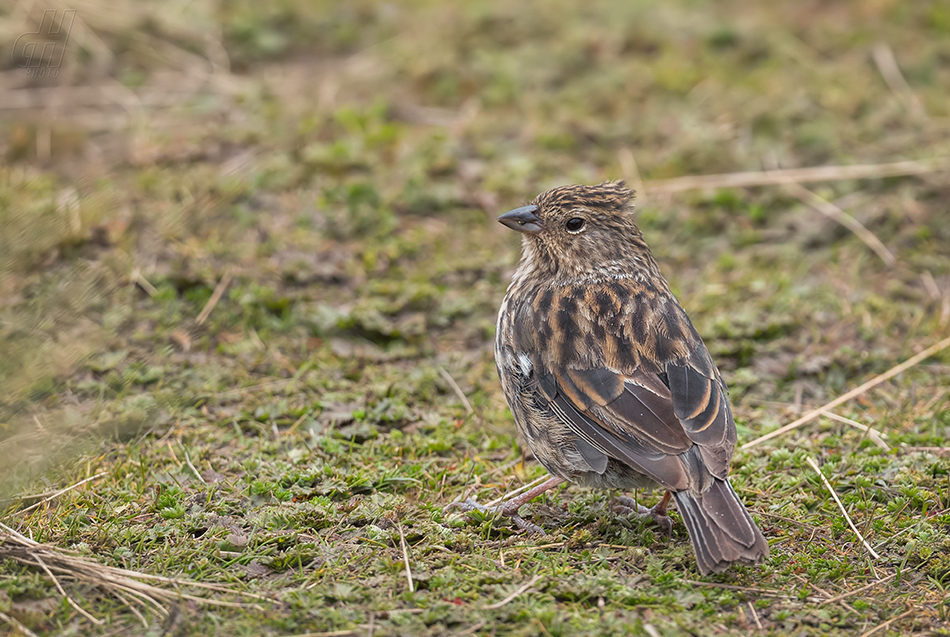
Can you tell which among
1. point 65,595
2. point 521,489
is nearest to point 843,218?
point 521,489

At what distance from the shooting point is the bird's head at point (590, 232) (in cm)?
518

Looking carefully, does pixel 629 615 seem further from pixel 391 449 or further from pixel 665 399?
pixel 391 449

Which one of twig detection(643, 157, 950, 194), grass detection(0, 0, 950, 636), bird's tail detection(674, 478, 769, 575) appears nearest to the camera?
bird's tail detection(674, 478, 769, 575)

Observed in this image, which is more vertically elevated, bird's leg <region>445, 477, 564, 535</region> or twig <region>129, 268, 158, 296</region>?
twig <region>129, 268, 158, 296</region>

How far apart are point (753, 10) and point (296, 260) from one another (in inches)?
236

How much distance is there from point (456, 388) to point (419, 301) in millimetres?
896

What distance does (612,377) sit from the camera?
14.5ft

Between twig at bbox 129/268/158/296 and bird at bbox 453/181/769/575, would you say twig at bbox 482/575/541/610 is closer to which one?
bird at bbox 453/181/769/575

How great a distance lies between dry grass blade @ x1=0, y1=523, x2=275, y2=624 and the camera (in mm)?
3740

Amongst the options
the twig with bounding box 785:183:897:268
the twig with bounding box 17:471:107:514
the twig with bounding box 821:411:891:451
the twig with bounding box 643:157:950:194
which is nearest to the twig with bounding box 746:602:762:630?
the twig with bounding box 821:411:891:451

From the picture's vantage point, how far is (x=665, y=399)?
4.30 meters

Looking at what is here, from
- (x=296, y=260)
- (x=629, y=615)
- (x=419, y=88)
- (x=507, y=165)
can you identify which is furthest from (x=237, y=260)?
(x=629, y=615)

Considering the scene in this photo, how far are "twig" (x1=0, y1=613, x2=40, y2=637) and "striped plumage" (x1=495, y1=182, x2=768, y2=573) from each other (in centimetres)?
221

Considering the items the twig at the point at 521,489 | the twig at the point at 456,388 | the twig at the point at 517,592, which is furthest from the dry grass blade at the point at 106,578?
the twig at the point at 456,388
